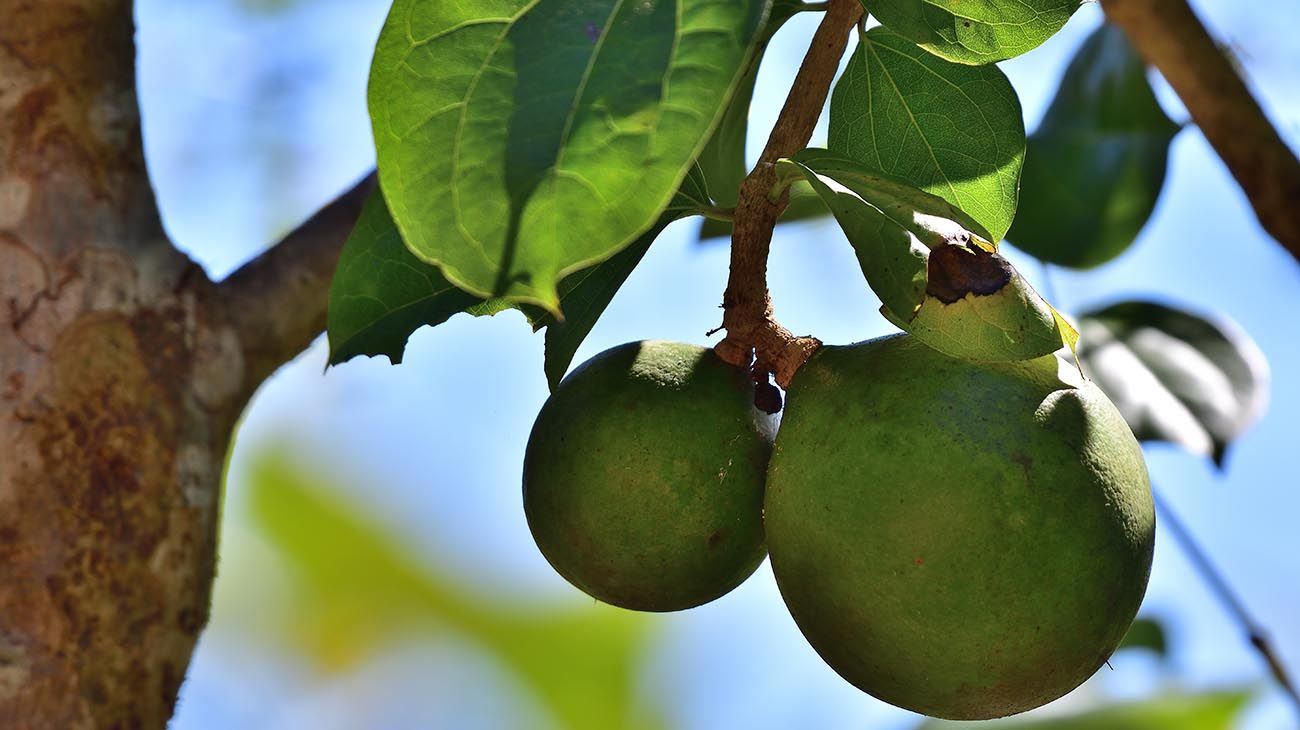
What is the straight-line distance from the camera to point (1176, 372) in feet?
5.90

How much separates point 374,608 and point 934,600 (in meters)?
2.66

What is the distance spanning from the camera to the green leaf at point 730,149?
1.27 metres

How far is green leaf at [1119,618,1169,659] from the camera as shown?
194 cm

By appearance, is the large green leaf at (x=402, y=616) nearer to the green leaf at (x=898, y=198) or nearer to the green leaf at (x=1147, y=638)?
the green leaf at (x=1147, y=638)

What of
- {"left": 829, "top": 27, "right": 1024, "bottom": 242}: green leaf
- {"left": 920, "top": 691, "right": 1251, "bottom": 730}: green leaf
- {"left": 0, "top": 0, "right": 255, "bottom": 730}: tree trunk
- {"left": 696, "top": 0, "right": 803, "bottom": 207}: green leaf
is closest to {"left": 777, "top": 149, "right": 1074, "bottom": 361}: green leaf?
{"left": 829, "top": 27, "right": 1024, "bottom": 242}: green leaf

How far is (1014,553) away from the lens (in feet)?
2.75

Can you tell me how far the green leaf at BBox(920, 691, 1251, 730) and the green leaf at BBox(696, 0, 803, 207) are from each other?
0.61m

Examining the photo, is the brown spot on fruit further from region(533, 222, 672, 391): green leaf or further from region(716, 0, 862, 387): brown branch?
region(533, 222, 672, 391): green leaf

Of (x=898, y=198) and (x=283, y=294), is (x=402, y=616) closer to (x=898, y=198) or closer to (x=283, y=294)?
(x=283, y=294)

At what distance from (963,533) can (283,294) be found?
33.6 inches

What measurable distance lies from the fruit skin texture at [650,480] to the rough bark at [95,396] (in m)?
0.39

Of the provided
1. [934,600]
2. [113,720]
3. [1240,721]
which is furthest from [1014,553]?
[113,720]

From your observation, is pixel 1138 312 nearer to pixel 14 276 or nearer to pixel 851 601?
pixel 851 601

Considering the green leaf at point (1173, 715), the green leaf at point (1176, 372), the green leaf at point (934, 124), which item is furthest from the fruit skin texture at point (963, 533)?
the green leaf at point (1176, 372)
